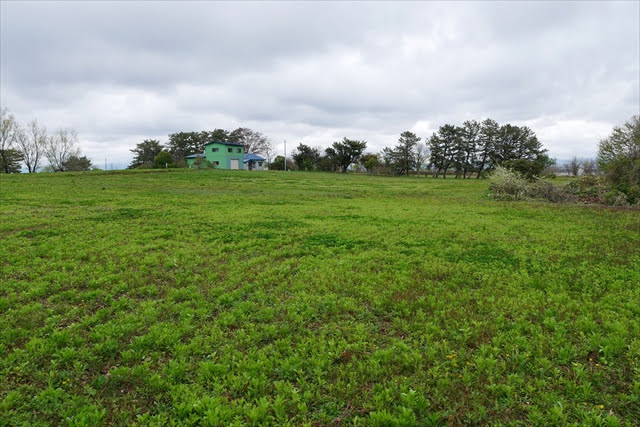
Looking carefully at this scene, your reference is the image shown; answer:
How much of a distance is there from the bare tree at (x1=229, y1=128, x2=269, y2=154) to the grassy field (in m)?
65.9

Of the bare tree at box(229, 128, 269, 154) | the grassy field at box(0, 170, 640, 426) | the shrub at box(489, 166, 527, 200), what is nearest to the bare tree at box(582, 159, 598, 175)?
the shrub at box(489, 166, 527, 200)

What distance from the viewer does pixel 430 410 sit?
8.95 ft

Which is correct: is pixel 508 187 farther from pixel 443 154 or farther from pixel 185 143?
pixel 185 143

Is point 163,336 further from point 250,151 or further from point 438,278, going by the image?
point 250,151

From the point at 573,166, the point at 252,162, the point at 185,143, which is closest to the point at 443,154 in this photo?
the point at 573,166

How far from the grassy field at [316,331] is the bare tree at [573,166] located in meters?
49.2

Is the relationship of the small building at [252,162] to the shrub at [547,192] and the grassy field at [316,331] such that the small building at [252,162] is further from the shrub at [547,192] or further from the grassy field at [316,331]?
the grassy field at [316,331]

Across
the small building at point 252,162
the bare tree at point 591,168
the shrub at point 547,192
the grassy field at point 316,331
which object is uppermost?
the small building at point 252,162

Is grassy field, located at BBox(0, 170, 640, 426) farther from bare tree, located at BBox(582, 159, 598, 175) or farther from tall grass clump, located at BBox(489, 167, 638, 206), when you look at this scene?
bare tree, located at BBox(582, 159, 598, 175)

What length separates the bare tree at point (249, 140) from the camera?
233 feet

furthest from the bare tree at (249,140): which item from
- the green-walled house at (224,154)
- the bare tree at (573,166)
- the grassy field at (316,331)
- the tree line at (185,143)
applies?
the grassy field at (316,331)

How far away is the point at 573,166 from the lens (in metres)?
48.2

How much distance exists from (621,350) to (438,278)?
246 cm

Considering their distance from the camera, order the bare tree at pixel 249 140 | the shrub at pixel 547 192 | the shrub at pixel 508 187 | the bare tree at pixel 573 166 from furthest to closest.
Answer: the bare tree at pixel 249 140 < the bare tree at pixel 573 166 < the shrub at pixel 508 187 < the shrub at pixel 547 192
